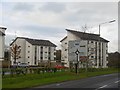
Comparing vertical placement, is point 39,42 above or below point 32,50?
above

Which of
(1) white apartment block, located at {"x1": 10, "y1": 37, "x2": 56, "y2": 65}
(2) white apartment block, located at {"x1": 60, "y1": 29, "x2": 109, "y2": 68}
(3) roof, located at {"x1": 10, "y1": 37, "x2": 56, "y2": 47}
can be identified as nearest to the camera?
(2) white apartment block, located at {"x1": 60, "y1": 29, "x2": 109, "y2": 68}

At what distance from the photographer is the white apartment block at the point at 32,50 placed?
119m

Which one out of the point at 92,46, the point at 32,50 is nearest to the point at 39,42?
the point at 32,50

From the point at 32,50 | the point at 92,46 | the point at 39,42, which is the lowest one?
the point at 32,50

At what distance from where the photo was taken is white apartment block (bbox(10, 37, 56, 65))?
119 meters

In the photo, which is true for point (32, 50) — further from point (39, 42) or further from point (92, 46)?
point (92, 46)

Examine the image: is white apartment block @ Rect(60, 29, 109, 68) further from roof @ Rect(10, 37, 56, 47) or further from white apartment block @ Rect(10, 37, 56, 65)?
white apartment block @ Rect(10, 37, 56, 65)

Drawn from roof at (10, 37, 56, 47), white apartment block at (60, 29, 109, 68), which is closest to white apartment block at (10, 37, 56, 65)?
roof at (10, 37, 56, 47)

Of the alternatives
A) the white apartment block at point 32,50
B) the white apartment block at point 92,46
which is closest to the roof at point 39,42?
the white apartment block at point 32,50

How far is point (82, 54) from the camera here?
172 ft

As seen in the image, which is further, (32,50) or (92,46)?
(32,50)

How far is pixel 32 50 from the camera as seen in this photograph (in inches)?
4710

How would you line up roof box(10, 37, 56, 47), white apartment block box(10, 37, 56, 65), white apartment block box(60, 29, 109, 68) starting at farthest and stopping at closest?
roof box(10, 37, 56, 47) < white apartment block box(10, 37, 56, 65) < white apartment block box(60, 29, 109, 68)

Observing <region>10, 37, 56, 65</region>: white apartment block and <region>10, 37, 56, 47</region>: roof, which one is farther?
<region>10, 37, 56, 47</region>: roof
